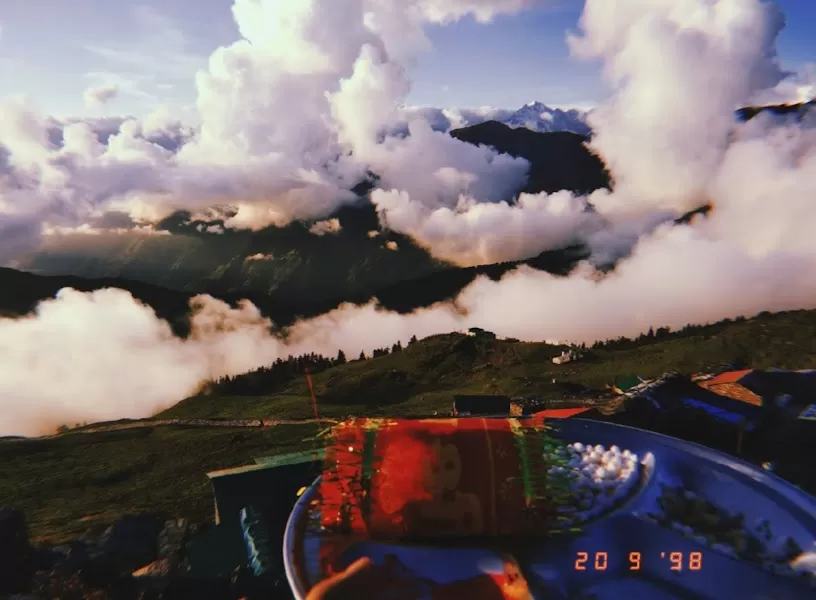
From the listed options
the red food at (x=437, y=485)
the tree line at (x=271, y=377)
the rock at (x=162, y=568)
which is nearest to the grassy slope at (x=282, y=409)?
the rock at (x=162, y=568)

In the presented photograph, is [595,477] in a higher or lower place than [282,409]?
lower

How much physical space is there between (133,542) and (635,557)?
690 inches

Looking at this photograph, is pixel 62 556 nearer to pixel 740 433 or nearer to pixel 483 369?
pixel 740 433

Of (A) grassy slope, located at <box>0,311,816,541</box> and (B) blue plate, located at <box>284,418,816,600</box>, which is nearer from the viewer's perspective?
(B) blue plate, located at <box>284,418,816,600</box>

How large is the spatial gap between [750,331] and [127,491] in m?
94.3

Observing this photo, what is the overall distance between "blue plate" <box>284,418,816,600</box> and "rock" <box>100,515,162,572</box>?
44.7 ft

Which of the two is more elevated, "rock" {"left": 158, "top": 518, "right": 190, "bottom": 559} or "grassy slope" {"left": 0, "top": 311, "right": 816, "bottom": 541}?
"grassy slope" {"left": 0, "top": 311, "right": 816, "bottom": 541}

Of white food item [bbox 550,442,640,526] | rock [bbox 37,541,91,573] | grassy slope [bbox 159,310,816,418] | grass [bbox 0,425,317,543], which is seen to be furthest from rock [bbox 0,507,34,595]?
grassy slope [bbox 159,310,816,418]

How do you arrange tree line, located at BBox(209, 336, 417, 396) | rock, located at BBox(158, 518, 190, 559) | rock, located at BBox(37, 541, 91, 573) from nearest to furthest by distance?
rock, located at BBox(37, 541, 91, 573), rock, located at BBox(158, 518, 190, 559), tree line, located at BBox(209, 336, 417, 396)

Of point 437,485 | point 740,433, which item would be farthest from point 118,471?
point 437,485

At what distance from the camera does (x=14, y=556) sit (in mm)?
14938

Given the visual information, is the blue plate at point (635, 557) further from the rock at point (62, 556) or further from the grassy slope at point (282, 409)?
the rock at point (62, 556)

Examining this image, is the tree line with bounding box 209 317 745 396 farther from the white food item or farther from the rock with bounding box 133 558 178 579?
the white food item

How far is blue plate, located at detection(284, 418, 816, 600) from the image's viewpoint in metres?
5.56
